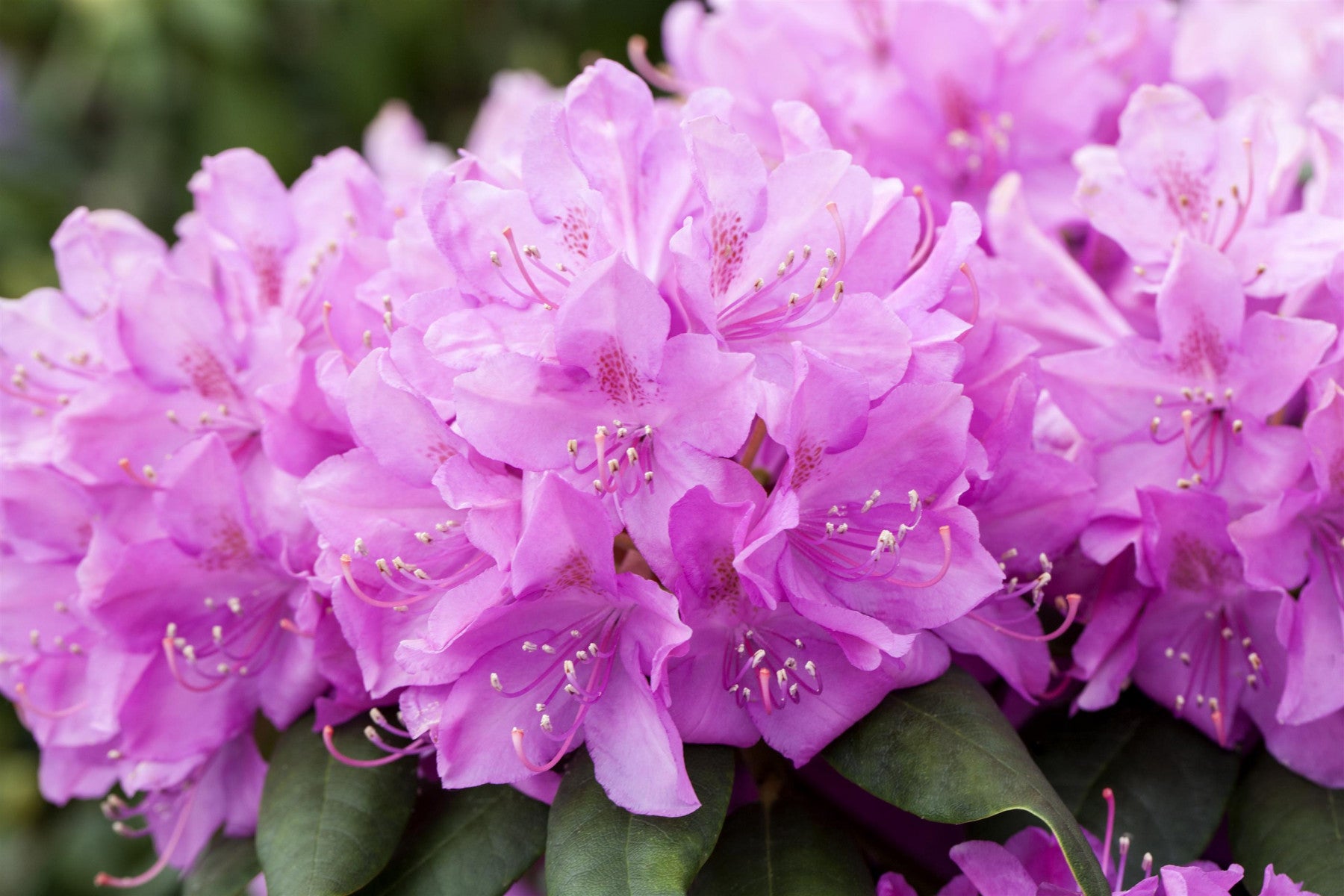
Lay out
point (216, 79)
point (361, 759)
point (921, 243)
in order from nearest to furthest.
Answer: point (361, 759)
point (921, 243)
point (216, 79)

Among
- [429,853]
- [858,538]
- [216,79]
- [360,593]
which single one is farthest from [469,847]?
[216,79]

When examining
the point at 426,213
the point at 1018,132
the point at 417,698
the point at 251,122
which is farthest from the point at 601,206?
the point at 251,122

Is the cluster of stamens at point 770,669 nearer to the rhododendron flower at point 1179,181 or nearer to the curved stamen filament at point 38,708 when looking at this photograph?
the rhododendron flower at point 1179,181

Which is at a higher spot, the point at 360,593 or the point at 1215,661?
the point at 360,593

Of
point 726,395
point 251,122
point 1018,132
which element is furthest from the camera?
point 251,122

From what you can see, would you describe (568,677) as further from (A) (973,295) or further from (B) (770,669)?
(A) (973,295)

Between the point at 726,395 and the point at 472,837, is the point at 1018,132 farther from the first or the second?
the point at 472,837

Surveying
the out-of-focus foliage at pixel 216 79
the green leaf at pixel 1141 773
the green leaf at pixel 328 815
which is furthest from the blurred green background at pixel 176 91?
the green leaf at pixel 1141 773

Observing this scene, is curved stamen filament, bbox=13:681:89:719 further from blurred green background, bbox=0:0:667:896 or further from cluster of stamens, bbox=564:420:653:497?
blurred green background, bbox=0:0:667:896
